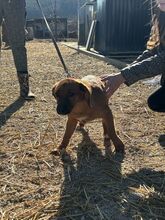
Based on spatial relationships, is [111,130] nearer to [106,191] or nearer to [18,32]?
[106,191]

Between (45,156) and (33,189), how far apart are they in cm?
63

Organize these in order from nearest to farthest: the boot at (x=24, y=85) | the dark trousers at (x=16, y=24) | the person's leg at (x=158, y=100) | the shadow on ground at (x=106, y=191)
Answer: the shadow on ground at (x=106, y=191), the person's leg at (x=158, y=100), the dark trousers at (x=16, y=24), the boot at (x=24, y=85)

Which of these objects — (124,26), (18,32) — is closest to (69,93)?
(18,32)

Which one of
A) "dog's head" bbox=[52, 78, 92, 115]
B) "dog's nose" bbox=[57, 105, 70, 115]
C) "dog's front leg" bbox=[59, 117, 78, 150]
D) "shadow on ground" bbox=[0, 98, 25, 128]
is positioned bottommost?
"shadow on ground" bbox=[0, 98, 25, 128]

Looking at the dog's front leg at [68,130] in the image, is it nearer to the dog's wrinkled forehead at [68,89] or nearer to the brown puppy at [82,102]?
the brown puppy at [82,102]

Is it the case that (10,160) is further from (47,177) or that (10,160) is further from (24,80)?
(24,80)

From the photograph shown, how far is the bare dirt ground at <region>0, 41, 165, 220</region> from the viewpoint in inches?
98.0

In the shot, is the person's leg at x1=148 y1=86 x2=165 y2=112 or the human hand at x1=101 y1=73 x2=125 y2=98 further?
the person's leg at x1=148 y1=86 x2=165 y2=112

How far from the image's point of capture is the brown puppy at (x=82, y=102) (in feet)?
10.0

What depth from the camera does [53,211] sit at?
2.46 meters

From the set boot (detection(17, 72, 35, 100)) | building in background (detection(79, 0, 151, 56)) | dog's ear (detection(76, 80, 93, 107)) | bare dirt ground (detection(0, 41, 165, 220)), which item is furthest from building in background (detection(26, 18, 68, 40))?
dog's ear (detection(76, 80, 93, 107))

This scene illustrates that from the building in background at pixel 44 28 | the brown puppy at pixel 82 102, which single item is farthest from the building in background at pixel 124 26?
the building in background at pixel 44 28

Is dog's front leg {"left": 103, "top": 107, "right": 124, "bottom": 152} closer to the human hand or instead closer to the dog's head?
the human hand

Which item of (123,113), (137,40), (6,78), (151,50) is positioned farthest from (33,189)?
(137,40)
